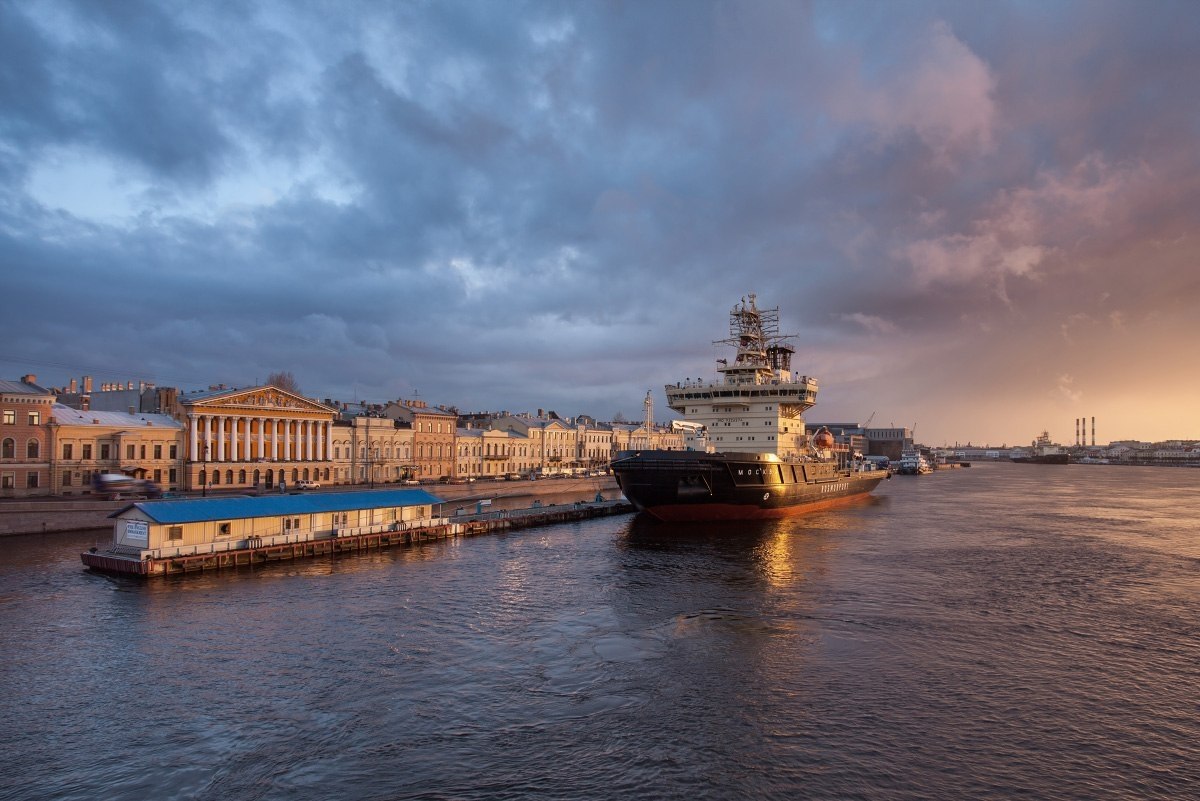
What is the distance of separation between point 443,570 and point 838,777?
2532 cm

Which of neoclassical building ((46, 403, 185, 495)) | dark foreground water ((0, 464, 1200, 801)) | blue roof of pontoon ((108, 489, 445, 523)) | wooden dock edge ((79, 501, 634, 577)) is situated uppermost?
neoclassical building ((46, 403, 185, 495))

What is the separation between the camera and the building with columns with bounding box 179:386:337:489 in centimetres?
6519

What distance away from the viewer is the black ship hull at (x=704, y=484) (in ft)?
160

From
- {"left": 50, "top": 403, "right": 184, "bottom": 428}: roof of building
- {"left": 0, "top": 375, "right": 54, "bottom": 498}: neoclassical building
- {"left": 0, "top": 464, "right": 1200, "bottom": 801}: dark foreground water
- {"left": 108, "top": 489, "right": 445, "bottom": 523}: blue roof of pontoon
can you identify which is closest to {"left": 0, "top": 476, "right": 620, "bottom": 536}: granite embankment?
{"left": 0, "top": 375, "right": 54, "bottom": 498}: neoclassical building

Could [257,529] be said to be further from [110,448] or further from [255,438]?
[255,438]

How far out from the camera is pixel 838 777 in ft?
47.6

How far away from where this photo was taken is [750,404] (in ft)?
200

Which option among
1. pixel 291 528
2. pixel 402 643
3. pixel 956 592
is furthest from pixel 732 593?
pixel 291 528

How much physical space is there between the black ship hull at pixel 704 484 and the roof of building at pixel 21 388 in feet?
151

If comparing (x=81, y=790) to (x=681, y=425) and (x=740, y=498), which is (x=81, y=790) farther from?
(x=681, y=425)

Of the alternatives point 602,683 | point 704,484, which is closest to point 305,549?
point 602,683

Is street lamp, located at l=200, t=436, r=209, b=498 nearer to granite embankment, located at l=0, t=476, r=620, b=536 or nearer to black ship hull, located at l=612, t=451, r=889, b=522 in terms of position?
granite embankment, located at l=0, t=476, r=620, b=536

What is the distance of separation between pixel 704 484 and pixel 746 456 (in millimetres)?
3938

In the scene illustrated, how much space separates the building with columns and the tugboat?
128 ft
